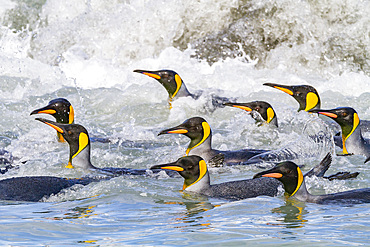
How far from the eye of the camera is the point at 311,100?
8.42 meters

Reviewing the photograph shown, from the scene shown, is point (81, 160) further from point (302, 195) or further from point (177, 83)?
point (177, 83)

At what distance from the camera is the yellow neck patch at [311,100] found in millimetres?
8398

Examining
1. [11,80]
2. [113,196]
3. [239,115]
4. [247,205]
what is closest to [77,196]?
[113,196]

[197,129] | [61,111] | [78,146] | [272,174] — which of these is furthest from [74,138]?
[272,174]

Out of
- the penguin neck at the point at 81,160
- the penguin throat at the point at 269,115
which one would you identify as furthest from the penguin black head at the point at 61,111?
the penguin throat at the point at 269,115

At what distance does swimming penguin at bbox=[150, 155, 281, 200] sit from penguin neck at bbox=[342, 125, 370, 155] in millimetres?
1953

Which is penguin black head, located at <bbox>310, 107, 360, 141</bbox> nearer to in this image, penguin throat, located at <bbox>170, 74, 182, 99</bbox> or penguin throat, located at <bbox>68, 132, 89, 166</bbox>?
penguin throat, located at <bbox>68, 132, 89, 166</bbox>

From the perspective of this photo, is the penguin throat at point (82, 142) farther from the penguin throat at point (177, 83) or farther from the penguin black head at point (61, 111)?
the penguin throat at point (177, 83)

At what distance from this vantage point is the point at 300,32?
44.9 ft

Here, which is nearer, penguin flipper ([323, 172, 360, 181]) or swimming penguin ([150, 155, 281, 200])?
swimming penguin ([150, 155, 281, 200])

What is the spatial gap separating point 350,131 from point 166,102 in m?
4.32

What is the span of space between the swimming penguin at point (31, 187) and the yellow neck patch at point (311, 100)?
14.2 ft

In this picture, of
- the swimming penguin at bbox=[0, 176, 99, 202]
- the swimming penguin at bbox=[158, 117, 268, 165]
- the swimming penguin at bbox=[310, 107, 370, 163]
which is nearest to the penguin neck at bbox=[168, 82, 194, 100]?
the swimming penguin at bbox=[158, 117, 268, 165]

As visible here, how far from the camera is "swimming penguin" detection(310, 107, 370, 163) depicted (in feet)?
21.7
